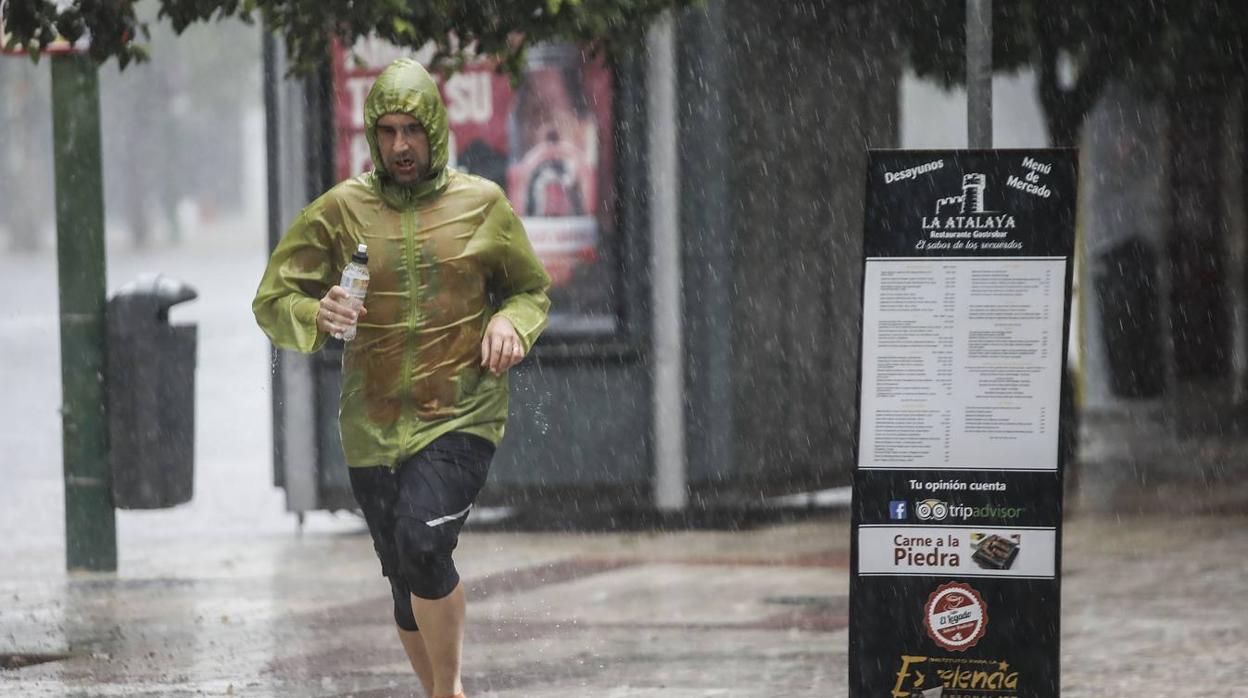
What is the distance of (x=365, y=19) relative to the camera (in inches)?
332

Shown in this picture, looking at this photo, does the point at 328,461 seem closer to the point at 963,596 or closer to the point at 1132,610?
the point at 1132,610

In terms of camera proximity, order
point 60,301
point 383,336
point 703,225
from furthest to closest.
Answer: point 703,225, point 60,301, point 383,336

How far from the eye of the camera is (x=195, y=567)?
1108 centimetres

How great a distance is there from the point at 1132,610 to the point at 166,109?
74734mm

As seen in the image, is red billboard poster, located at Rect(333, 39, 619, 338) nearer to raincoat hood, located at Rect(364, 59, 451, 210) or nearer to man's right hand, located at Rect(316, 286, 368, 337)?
raincoat hood, located at Rect(364, 59, 451, 210)

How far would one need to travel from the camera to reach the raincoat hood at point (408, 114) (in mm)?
6367

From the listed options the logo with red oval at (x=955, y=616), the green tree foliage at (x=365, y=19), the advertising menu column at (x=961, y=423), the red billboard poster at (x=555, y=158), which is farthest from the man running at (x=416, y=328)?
the red billboard poster at (x=555, y=158)

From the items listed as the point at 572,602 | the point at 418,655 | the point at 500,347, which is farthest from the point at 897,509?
the point at 572,602

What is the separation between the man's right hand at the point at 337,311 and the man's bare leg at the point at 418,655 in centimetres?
102

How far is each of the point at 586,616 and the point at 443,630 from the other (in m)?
2.77

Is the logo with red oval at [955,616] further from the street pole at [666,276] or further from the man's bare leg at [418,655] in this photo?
the street pole at [666,276]

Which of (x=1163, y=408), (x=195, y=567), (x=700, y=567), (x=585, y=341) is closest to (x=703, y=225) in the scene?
(x=585, y=341)

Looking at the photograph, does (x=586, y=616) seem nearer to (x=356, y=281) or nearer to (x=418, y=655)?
(x=418, y=655)

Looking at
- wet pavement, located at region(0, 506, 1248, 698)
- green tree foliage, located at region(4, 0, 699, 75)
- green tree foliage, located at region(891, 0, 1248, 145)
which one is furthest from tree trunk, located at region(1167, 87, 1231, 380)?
green tree foliage, located at region(4, 0, 699, 75)
